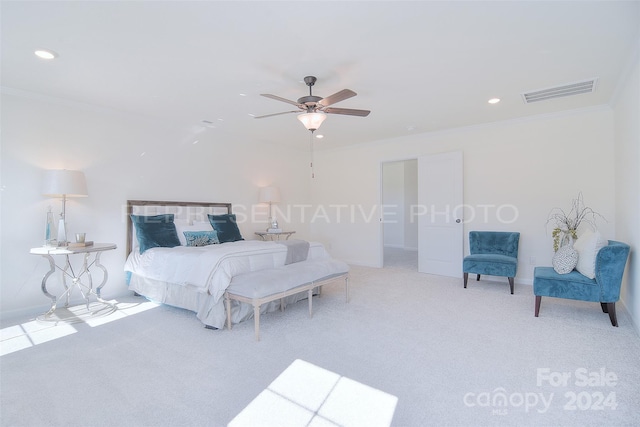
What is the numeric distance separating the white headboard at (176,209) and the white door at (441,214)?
3.55 metres

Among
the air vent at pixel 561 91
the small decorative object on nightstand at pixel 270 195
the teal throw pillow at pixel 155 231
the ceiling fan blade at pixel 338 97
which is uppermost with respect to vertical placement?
the air vent at pixel 561 91

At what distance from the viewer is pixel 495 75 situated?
3.27 metres

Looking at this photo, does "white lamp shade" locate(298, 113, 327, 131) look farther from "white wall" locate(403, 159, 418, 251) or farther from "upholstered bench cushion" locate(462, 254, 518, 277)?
"white wall" locate(403, 159, 418, 251)

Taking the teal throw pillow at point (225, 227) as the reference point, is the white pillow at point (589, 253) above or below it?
below

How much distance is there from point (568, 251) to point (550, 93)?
187 cm

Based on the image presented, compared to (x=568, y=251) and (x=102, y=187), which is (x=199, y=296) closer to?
(x=102, y=187)

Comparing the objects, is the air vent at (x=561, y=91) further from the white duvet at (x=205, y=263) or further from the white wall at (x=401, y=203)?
the white wall at (x=401, y=203)

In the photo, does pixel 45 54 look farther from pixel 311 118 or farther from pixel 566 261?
pixel 566 261

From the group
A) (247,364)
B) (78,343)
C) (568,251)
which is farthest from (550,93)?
(78,343)

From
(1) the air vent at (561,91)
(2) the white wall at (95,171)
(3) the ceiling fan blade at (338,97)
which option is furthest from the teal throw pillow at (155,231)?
(1) the air vent at (561,91)

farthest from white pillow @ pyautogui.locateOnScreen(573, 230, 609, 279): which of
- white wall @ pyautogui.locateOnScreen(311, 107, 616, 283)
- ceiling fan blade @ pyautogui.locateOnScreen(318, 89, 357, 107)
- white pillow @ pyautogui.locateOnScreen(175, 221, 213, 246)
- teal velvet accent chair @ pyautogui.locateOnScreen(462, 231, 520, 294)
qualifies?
white pillow @ pyautogui.locateOnScreen(175, 221, 213, 246)

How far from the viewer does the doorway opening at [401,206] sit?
913 centimetres

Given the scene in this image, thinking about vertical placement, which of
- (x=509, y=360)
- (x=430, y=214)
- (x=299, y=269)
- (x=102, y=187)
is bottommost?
(x=509, y=360)

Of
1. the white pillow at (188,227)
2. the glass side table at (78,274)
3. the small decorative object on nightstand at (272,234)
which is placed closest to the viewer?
the glass side table at (78,274)
